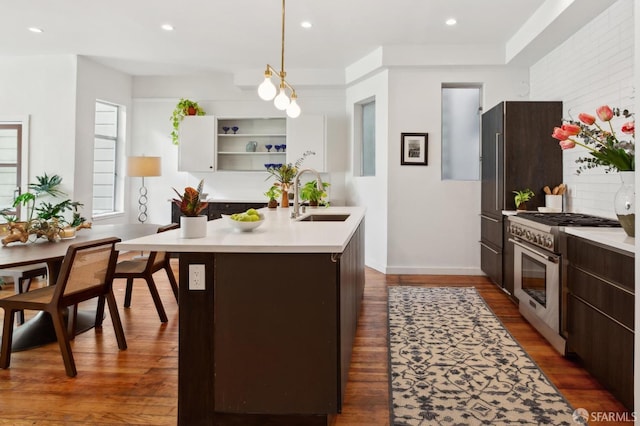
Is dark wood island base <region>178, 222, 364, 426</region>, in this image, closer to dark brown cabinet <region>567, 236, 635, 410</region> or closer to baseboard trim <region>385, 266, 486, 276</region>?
dark brown cabinet <region>567, 236, 635, 410</region>

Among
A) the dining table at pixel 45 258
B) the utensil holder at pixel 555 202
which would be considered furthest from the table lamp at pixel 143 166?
the utensil holder at pixel 555 202

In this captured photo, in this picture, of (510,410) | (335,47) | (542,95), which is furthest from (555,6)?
(510,410)

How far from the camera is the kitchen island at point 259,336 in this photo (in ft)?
6.72

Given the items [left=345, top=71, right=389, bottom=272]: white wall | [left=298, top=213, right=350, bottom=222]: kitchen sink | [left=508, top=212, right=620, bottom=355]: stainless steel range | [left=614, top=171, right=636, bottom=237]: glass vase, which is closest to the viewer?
[left=614, top=171, right=636, bottom=237]: glass vase

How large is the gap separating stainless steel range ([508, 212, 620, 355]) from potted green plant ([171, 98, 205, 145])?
16.6ft

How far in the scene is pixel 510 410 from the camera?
227 cm

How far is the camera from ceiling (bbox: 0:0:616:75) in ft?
14.6

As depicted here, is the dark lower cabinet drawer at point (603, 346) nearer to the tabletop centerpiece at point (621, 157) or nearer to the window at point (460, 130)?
the tabletop centerpiece at point (621, 157)

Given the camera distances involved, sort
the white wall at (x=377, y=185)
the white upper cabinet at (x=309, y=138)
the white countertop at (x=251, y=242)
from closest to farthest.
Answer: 1. the white countertop at (x=251, y=242)
2. the white wall at (x=377, y=185)
3. the white upper cabinet at (x=309, y=138)

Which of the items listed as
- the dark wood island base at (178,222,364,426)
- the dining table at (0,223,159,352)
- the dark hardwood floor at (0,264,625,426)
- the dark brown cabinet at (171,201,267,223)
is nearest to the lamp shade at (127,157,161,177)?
the dark brown cabinet at (171,201,267,223)

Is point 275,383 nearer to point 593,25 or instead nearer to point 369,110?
point 593,25

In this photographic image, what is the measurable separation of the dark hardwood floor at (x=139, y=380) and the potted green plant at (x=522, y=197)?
1.21m

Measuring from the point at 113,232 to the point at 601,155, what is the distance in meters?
3.61

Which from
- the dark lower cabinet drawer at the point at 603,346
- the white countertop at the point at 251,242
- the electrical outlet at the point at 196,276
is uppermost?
the white countertop at the point at 251,242
